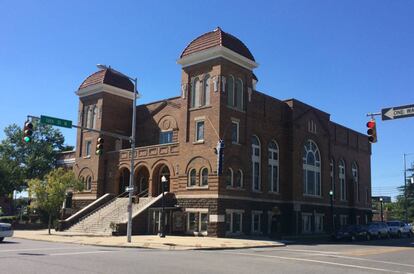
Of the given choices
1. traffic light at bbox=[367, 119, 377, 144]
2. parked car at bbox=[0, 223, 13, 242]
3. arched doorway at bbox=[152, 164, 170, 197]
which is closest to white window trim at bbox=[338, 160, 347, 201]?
arched doorway at bbox=[152, 164, 170, 197]

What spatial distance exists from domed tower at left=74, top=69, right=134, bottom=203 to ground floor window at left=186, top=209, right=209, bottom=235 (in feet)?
38.6

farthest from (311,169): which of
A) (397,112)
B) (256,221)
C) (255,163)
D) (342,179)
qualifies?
(397,112)

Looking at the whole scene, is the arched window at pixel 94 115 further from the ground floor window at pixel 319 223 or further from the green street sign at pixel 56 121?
the ground floor window at pixel 319 223

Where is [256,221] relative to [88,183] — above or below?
below

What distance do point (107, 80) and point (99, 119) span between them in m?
3.88

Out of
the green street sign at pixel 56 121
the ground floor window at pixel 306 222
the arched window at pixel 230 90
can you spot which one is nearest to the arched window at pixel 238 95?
the arched window at pixel 230 90

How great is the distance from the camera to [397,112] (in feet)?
58.5

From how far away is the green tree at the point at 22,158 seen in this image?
56844mm

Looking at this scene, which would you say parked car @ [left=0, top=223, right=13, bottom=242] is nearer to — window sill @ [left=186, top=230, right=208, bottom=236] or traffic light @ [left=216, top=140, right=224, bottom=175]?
window sill @ [left=186, top=230, right=208, bottom=236]

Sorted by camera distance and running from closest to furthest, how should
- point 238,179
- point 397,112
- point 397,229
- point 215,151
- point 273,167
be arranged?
point 397,112 < point 215,151 < point 238,179 < point 273,167 < point 397,229

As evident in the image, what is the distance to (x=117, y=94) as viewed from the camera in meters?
46.5

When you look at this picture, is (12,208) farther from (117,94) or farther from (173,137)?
(173,137)

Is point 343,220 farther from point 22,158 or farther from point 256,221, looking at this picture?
point 22,158

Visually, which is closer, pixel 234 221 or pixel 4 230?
pixel 4 230
